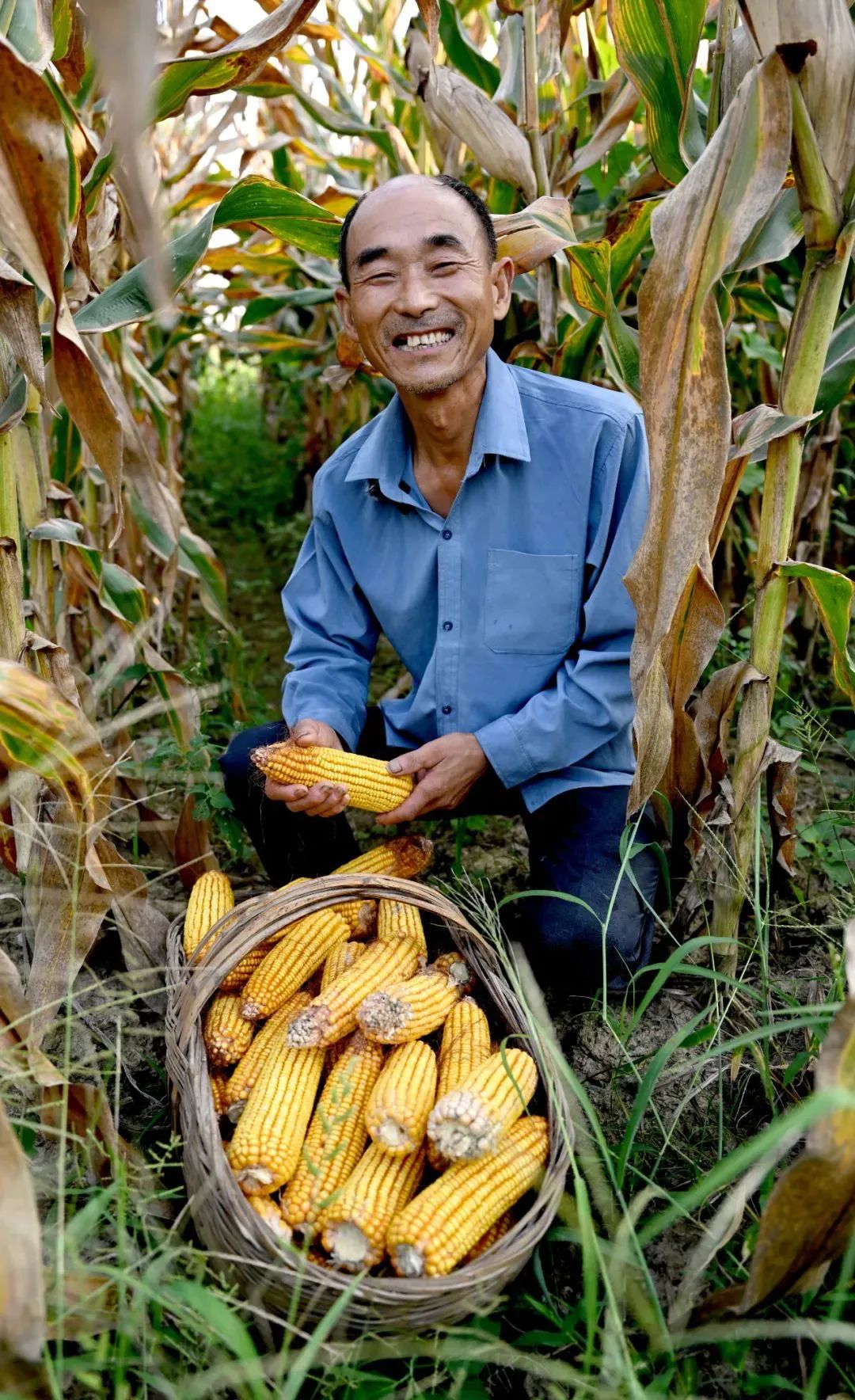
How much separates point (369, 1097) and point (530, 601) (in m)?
1.11

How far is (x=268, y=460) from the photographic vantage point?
6.49 metres

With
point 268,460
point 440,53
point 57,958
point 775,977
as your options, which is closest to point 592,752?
point 775,977

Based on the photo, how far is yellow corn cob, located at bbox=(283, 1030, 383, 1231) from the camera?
5.24 ft

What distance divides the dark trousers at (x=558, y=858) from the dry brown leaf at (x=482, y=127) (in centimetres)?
143

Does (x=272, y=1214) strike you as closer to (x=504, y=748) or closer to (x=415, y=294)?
(x=504, y=748)

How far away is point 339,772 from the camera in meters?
2.15

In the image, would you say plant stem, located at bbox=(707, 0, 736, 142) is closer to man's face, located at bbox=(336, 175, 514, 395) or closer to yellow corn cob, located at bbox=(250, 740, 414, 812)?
man's face, located at bbox=(336, 175, 514, 395)

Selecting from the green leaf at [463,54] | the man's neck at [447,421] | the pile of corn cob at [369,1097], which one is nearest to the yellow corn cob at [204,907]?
the pile of corn cob at [369,1097]

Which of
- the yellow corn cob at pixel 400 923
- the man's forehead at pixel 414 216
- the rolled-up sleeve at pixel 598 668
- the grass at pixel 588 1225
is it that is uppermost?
the man's forehead at pixel 414 216

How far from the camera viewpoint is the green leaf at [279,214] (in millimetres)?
2204

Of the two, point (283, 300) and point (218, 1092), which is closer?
point (218, 1092)

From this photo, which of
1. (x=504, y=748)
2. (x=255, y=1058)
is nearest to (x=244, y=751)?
(x=504, y=748)

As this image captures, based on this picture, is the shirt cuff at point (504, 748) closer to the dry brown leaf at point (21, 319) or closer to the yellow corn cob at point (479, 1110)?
the yellow corn cob at point (479, 1110)

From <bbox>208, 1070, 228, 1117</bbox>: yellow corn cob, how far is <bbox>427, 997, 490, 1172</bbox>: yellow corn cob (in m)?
0.37
